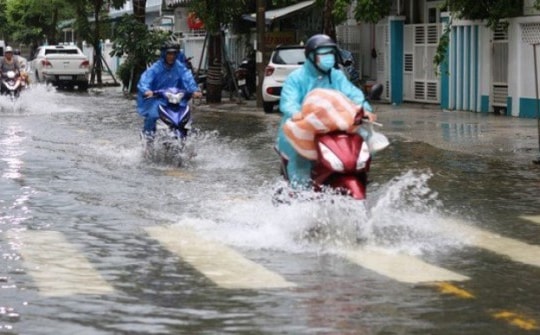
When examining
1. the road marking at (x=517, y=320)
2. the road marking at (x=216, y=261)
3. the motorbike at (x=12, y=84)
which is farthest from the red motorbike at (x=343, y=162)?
the motorbike at (x=12, y=84)

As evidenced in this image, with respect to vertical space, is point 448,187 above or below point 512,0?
below

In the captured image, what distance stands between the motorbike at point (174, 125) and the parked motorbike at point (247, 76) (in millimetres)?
18513

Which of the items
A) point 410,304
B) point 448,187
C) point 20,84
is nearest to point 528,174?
point 448,187

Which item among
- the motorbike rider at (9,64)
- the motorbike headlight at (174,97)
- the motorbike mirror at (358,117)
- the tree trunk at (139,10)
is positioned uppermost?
the tree trunk at (139,10)

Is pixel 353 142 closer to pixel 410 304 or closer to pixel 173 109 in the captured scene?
pixel 410 304

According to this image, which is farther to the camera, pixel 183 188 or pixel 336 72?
pixel 183 188

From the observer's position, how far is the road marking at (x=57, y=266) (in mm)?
8134

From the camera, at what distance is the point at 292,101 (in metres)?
10.3

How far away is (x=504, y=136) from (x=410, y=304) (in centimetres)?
1335

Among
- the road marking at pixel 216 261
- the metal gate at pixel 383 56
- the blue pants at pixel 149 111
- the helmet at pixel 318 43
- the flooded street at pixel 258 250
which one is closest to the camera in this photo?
the flooded street at pixel 258 250

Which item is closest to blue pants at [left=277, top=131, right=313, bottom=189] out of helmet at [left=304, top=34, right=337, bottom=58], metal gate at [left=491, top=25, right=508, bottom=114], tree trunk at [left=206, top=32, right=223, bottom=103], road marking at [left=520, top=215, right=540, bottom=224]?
helmet at [left=304, top=34, right=337, bottom=58]

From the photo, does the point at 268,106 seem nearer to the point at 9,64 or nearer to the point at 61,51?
the point at 9,64

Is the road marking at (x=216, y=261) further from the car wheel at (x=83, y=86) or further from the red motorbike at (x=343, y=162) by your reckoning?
the car wheel at (x=83, y=86)

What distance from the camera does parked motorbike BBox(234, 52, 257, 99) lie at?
35438 mm
